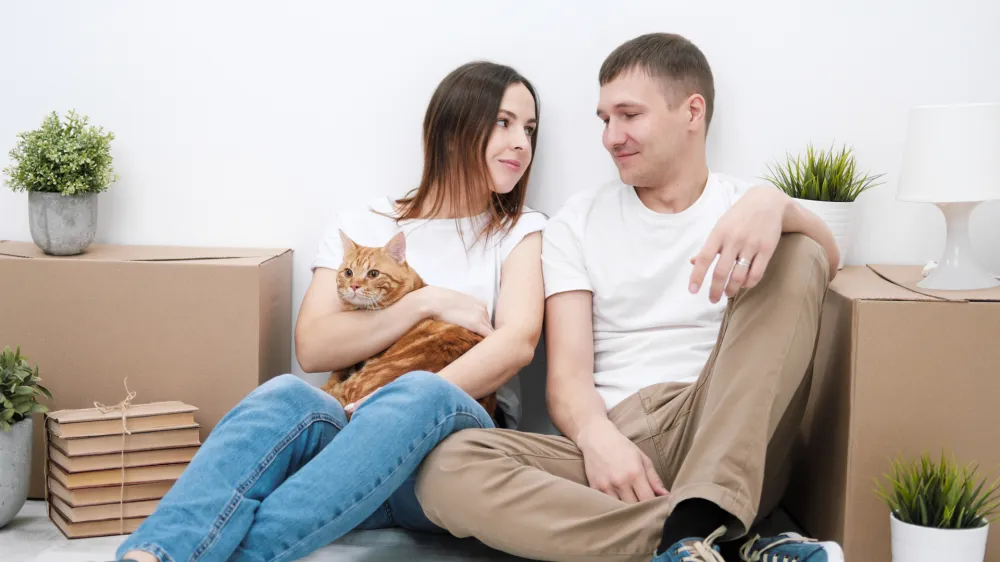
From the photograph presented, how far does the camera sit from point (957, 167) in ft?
5.37

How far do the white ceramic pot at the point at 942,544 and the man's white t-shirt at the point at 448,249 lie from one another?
31.8 inches

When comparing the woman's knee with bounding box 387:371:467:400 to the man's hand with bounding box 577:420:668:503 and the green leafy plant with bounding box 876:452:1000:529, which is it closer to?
the man's hand with bounding box 577:420:668:503

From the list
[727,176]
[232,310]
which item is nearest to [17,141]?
[232,310]

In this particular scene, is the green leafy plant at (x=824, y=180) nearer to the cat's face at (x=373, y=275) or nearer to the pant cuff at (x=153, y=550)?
the cat's face at (x=373, y=275)

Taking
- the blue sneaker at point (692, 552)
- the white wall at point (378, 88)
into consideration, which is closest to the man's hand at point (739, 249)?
the blue sneaker at point (692, 552)

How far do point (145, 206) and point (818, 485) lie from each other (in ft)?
5.43

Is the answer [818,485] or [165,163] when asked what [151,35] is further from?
[818,485]

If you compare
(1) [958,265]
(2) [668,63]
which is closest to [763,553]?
(1) [958,265]

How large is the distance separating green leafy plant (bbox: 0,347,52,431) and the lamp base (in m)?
1.75

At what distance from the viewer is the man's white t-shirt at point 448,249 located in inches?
74.0

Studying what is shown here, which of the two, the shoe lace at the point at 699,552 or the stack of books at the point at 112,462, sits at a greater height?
the shoe lace at the point at 699,552

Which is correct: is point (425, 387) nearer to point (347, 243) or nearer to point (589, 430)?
point (589, 430)

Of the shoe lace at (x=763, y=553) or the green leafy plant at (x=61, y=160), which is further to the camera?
the green leafy plant at (x=61, y=160)

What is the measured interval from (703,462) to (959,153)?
2.63 ft
